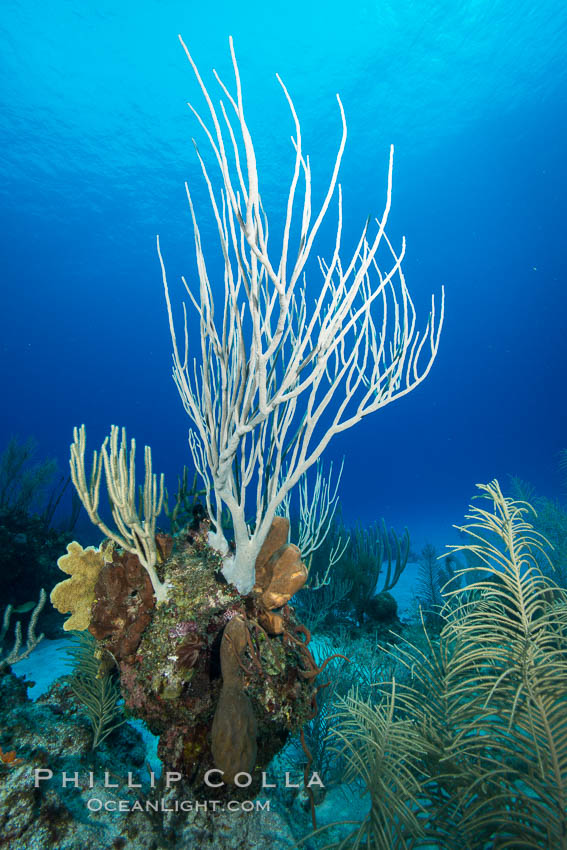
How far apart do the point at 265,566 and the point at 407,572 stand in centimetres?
1118

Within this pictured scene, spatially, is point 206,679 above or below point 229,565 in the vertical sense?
below

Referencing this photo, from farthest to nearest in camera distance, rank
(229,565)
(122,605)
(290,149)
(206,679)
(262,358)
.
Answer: (290,149) → (229,565) → (122,605) → (206,679) → (262,358)

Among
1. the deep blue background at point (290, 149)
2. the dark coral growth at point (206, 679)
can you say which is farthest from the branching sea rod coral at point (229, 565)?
the deep blue background at point (290, 149)

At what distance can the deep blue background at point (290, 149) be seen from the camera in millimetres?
17797

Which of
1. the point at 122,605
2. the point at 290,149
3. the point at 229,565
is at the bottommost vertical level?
the point at 122,605

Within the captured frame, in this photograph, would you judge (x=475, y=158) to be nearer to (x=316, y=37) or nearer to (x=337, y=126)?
(x=337, y=126)

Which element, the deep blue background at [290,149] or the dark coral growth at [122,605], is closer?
the dark coral growth at [122,605]

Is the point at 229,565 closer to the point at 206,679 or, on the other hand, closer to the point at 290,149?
the point at 206,679

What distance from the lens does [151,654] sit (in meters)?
2.07

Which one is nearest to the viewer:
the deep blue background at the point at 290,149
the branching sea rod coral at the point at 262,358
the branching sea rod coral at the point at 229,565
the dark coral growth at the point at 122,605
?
the branching sea rod coral at the point at 262,358

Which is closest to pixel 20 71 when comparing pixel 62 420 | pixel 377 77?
pixel 377 77

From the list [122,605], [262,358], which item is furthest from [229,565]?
[262,358]

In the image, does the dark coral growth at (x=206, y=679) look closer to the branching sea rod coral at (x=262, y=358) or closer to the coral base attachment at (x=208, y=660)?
the coral base attachment at (x=208, y=660)

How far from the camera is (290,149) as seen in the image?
72.9ft
